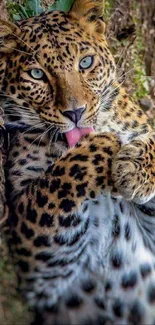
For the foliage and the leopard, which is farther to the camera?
the foliage

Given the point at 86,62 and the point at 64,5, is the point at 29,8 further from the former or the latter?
the point at 86,62

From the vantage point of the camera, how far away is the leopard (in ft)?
17.4

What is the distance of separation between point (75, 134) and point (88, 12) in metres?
0.92

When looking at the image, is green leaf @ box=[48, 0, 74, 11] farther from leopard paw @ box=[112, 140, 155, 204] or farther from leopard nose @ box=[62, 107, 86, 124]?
leopard paw @ box=[112, 140, 155, 204]

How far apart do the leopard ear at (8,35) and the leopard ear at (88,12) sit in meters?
0.44

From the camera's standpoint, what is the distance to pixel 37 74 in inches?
227

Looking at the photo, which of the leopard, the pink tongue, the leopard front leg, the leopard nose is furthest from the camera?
the pink tongue

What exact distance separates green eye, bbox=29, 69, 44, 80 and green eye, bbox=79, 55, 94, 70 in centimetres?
26

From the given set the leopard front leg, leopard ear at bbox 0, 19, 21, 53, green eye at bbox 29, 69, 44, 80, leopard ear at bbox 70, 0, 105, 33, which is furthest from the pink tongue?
leopard ear at bbox 70, 0, 105, 33

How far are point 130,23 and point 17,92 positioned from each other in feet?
11.3

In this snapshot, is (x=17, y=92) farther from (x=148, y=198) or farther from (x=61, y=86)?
(x=148, y=198)

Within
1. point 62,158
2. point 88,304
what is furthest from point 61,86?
point 88,304

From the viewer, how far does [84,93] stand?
560cm

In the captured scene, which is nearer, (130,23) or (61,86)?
(61,86)
